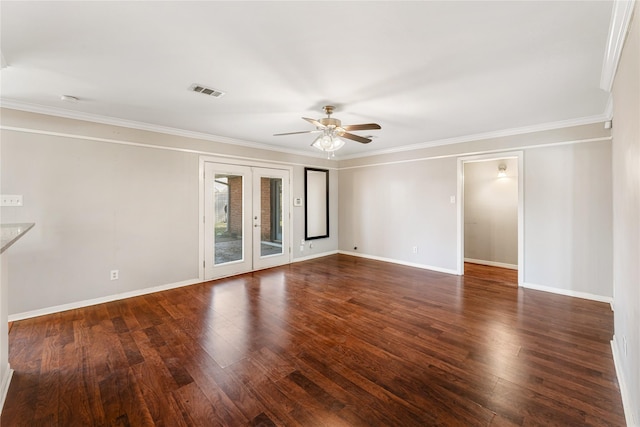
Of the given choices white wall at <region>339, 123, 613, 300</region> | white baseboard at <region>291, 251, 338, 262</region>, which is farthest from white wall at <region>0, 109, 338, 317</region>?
white wall at <region>339, 123, 613, 300</region>

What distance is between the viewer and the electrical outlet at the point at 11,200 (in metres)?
3.08

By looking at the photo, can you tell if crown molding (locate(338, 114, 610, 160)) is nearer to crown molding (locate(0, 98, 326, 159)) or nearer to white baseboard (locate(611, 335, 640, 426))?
crown molding (locate(0, 98, 326, 159))

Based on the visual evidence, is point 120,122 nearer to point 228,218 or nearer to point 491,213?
point 228,218

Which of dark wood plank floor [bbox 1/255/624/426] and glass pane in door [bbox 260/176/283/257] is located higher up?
glass pane in door [bbox 260/176/283/257]

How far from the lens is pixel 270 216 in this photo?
570 cm

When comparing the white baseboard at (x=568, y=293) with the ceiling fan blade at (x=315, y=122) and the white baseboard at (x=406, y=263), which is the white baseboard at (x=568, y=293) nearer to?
the white baseboard at (x=406, y=263)

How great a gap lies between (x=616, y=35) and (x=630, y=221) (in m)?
1.25

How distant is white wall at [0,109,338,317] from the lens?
3229 mm

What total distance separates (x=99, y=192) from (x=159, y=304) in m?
1.75

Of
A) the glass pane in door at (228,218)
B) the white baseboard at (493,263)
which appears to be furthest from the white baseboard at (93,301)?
the white baseboard at (493,263)

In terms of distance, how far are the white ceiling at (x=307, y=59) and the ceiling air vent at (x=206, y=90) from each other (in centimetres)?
7

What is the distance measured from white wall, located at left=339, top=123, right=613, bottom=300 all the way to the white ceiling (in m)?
0.57

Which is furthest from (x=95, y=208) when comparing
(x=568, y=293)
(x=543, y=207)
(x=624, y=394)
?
(x=568, y=293)

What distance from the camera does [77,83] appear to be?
2.70 m
